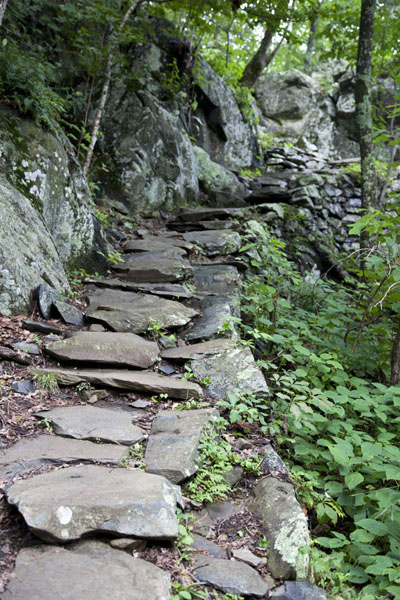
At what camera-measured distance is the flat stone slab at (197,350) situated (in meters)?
4.15

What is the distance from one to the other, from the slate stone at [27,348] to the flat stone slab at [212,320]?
158 cm

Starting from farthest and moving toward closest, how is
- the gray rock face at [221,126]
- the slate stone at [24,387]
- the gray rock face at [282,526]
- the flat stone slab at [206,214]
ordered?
the gray rock face at [221,126] → the flat stone slab at [206,214] → the slate stone at [24,387] → the gray rock face at [282,526]

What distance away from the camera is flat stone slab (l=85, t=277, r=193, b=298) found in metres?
5.65

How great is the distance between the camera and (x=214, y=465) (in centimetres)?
273

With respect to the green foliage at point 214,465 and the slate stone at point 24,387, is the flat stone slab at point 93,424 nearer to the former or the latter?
the slate stone at point 24,387

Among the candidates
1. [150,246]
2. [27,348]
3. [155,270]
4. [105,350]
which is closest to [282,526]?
[105,350]

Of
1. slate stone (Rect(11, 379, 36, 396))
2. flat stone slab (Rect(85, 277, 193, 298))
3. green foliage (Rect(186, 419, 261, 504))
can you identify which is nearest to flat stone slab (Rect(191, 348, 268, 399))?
green foliage (Rect(186, 419, 261, 504))

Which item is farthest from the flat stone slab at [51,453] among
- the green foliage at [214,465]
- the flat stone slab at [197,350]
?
the flat stone slab at [197,350]

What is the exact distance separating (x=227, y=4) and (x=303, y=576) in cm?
1096

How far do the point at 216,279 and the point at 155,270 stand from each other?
3.03 ft

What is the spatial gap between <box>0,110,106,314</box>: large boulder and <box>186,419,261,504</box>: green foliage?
8.27 feet

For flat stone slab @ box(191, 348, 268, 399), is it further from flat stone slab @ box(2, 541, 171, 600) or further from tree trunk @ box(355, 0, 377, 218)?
tree trunk @ box(355, 0, 377, 218)

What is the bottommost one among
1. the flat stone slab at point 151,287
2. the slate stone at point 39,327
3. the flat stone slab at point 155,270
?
the slate stone at point 39,327

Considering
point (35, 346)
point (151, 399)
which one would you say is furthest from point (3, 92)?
point (151, 399)
